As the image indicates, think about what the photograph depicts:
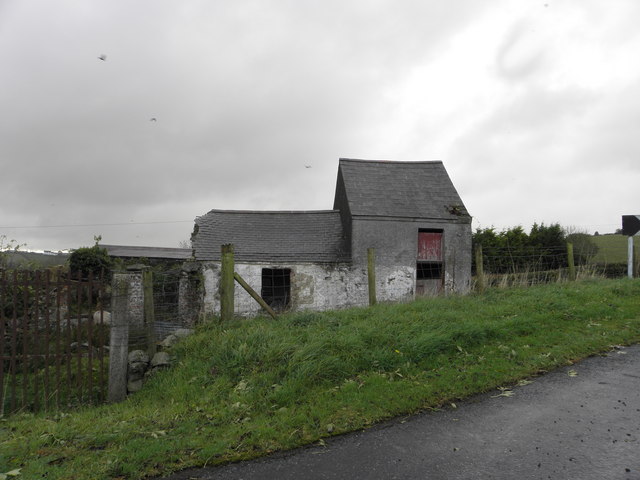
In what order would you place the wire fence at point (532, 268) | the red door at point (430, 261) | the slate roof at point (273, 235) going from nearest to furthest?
the wire fence at point (532, 268) < the slate roof at point (273, 235) < the red door at point (430, 261)

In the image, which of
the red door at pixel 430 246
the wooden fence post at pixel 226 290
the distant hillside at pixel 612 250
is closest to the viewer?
the wooden fence post at pixel 226 290

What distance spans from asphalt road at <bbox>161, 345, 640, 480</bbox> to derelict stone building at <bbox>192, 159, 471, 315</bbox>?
433 inches

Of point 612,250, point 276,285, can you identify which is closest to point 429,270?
point 276,285

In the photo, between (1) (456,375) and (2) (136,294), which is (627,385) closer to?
(1) (456,375)

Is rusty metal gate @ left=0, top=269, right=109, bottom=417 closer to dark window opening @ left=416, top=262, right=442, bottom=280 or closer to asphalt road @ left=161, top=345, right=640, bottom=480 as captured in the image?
asphalt road @ left=161, top=345, right=640, bottom=480

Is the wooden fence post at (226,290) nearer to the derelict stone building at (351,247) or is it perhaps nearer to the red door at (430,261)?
the derelict stone building at (351,247)

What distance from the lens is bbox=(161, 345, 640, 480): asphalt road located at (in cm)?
366

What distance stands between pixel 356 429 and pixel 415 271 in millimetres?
13026

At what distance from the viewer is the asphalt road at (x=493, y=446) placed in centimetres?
366

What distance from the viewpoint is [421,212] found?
17.5 metres

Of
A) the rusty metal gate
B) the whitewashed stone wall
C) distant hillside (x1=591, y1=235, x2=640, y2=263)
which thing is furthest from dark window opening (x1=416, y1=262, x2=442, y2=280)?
the rusty metal gate

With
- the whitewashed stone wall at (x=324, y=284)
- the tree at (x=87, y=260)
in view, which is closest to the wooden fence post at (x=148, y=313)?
the whitewashed stone wall at (x=324, y=284)

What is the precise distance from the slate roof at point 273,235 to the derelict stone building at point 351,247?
4 centimetres

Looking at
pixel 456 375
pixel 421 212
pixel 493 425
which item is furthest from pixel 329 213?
pixel 493 425
